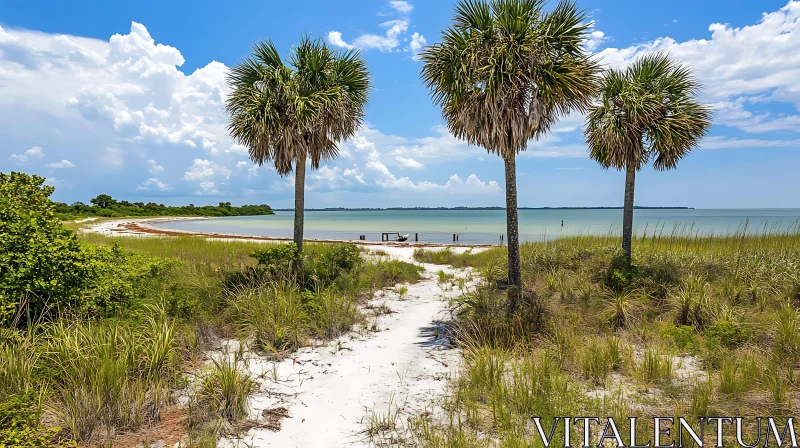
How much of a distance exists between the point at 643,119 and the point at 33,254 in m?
15.3

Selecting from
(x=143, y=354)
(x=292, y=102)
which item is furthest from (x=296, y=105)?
(x=143, y=354)

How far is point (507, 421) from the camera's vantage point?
4816mm

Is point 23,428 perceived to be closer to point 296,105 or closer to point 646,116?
point 296,105

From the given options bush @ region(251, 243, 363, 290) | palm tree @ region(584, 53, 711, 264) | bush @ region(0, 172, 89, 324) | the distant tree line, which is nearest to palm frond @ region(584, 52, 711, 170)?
palm tree @ region(584, 53, 711, 264)

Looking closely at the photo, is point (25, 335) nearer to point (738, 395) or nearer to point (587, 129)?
point (738, 395)

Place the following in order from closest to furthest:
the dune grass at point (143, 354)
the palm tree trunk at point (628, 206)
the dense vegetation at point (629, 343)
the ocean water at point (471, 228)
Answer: the dune grass at point (143, 354) → the dense vegetation at point (629, 343) → the palm tree trunk at point (628, 206) → the ocean water at point (471, 228)

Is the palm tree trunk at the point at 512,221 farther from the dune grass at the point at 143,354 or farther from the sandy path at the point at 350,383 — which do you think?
the dune grass at the point at 143,354

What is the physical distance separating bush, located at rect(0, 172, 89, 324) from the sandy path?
3.52 metres

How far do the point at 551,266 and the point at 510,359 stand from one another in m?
7.76

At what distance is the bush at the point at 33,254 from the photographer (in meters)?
6.21

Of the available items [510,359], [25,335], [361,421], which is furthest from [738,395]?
[25,335]

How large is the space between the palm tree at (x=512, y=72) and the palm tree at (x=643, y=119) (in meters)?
3.84

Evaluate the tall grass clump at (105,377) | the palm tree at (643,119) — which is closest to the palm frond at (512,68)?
the palm tree at (643,119)

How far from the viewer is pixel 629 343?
305 inches
